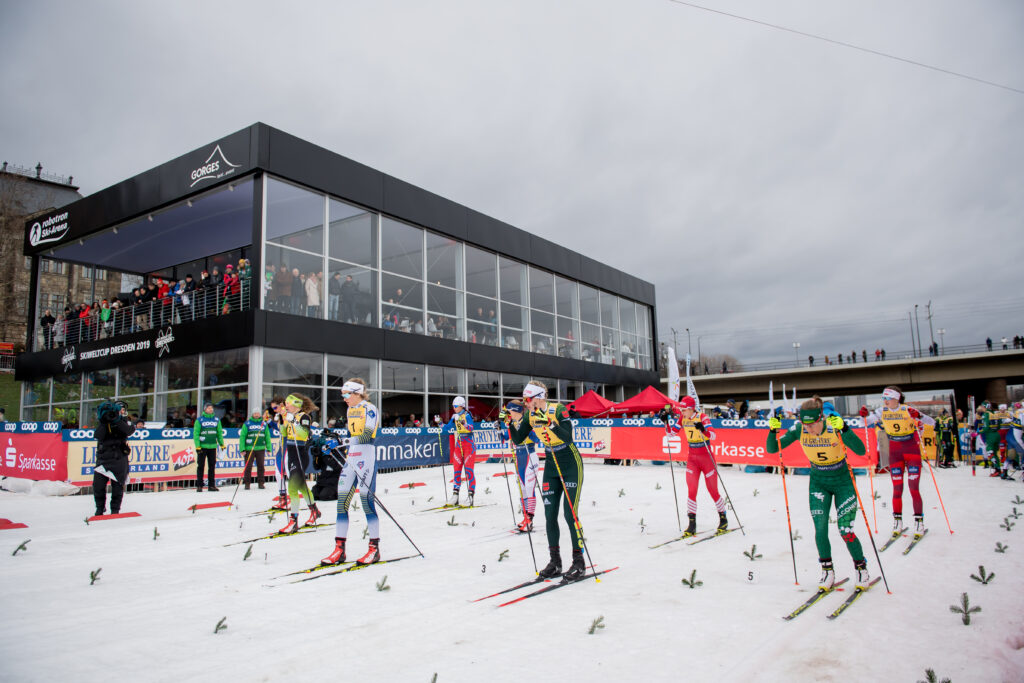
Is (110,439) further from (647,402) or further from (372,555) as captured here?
(647,402)

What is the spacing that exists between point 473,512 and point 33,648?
8049 millimetres

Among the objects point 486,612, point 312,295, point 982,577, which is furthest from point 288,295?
point 982,577

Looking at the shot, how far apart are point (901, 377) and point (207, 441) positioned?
→ 187ft

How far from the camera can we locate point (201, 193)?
22047mm

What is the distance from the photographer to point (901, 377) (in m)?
54.3

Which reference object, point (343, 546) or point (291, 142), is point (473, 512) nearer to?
point (343, 546)

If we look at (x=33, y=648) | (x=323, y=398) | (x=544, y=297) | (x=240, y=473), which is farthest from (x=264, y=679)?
(x=544, y=297)

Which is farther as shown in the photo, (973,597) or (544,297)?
(544,297)

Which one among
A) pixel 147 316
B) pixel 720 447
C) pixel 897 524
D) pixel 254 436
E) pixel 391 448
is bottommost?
pixel 897 524

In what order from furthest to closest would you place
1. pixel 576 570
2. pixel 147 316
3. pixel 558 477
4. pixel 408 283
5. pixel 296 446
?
pixel 408 283
pixel 147 316
pixel 296 446
pixel 558 477
pixel 576 570

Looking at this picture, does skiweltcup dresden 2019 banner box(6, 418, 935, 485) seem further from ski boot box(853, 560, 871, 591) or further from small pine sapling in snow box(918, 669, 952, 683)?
small pine sapling in snow box(918, 669, 952, 683)

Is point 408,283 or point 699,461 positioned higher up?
point 408,283

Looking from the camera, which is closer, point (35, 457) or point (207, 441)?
point (207, 441)

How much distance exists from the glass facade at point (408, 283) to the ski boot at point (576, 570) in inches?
655
